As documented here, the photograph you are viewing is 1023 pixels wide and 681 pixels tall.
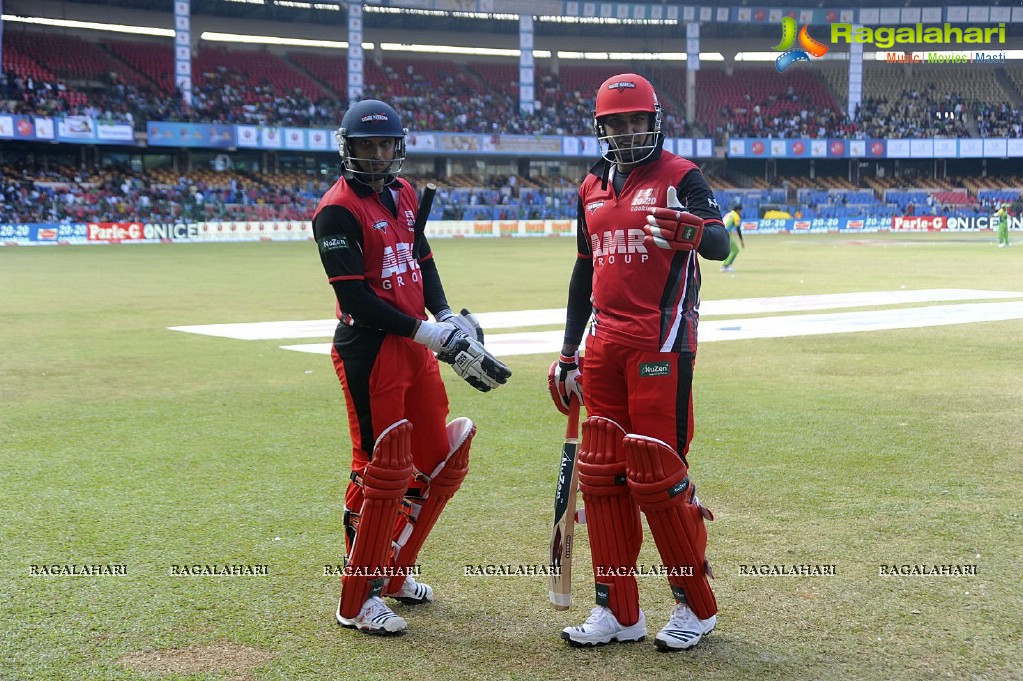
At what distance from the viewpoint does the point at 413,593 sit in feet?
15.3

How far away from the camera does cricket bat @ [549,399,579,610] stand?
4.40 metres

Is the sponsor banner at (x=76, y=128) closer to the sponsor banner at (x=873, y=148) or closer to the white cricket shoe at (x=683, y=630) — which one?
the sponsor banner at (x=873, y=148)

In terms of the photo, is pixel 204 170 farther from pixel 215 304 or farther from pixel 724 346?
pixel 724 346

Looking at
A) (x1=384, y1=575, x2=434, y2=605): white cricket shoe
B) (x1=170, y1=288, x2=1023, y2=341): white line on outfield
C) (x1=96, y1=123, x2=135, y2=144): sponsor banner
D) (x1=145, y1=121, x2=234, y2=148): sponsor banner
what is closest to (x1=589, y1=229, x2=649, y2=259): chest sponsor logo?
(x1=384, y1=575, x2=434, y2=605): white cricket shoe

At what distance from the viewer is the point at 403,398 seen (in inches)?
175

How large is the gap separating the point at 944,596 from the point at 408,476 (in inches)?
96.0

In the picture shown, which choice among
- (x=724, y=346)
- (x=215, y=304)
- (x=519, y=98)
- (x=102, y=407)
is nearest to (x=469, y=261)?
(x=215, y=304)

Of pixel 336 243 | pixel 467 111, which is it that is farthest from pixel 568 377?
pixel 467 111

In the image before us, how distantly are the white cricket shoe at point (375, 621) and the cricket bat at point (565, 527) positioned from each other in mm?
674

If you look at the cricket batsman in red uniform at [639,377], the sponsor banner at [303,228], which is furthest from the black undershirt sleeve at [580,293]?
the sponsor banner at [303,228]

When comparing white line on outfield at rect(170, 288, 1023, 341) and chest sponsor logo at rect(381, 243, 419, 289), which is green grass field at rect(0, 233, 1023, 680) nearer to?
white line on outfield at rect(170, 288, 1023, 341)

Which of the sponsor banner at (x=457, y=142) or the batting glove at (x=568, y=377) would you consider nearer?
the batting glove at (x=568, y=377)

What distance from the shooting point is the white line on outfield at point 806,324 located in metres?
12.6

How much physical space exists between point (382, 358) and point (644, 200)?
130 cm
